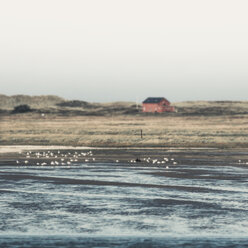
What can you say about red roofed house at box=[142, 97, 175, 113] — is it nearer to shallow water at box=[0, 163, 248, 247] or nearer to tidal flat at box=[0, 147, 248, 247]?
tidal flat at box=[0, 147, 248, 247]

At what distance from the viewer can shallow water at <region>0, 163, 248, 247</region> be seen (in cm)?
1248

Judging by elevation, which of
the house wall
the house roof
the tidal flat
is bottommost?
the tidal flat

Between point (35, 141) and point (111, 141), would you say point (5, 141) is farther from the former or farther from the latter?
point (111, 141)

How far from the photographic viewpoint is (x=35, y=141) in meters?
61.3

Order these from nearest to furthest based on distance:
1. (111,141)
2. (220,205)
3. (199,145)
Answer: (220,205) → (199,145) → (111,141)

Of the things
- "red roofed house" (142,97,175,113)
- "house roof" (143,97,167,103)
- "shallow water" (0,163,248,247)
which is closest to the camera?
"shallow water" (0,163,248,247)

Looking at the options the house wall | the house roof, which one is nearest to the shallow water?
the house wall

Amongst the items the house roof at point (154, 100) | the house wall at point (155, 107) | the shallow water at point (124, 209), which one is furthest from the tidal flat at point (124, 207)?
the house roof at point (154, 100)

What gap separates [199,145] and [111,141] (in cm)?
1003

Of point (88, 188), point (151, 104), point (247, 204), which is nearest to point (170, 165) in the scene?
point (88, 188)

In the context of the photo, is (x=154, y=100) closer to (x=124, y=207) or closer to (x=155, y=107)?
(x=155, y=107)

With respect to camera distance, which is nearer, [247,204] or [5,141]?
[247,204]

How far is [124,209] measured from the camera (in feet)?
54.0

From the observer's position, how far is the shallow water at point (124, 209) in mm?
12477
